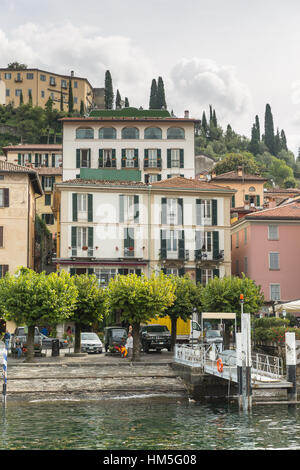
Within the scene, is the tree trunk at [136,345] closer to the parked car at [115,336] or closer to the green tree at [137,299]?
the green tree at [137,299]

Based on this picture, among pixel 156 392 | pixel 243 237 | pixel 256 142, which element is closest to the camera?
pixel 156 392

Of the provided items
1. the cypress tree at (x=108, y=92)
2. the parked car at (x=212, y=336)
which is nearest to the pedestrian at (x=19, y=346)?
the parked car at (x=212, y=336)

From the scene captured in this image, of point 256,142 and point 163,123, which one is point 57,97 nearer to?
point 256,142

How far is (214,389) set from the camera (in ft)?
117

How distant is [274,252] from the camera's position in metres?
63.1

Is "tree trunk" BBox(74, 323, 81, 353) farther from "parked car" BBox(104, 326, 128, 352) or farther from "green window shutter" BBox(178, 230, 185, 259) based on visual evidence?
"green window shutter" BBox(178, 230, 185, 259)

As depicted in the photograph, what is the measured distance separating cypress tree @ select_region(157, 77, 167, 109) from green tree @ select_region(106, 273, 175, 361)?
132362 mm

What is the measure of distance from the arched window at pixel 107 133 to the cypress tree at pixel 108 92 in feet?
278

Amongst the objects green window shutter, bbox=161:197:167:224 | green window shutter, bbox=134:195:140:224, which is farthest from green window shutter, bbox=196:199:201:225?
green window shutter, bbox=134:195:140:224

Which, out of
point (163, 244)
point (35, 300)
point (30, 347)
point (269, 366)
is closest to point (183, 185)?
point (163, 244)

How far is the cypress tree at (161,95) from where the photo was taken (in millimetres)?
170250

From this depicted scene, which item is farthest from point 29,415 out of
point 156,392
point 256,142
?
point 256,142

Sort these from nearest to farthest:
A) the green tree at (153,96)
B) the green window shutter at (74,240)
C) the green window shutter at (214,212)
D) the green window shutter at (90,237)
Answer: the green window shutter at (74,240) → the green window shutter at (90,237) → the green window shutter at (214,212) → the green tree at (153,96)
